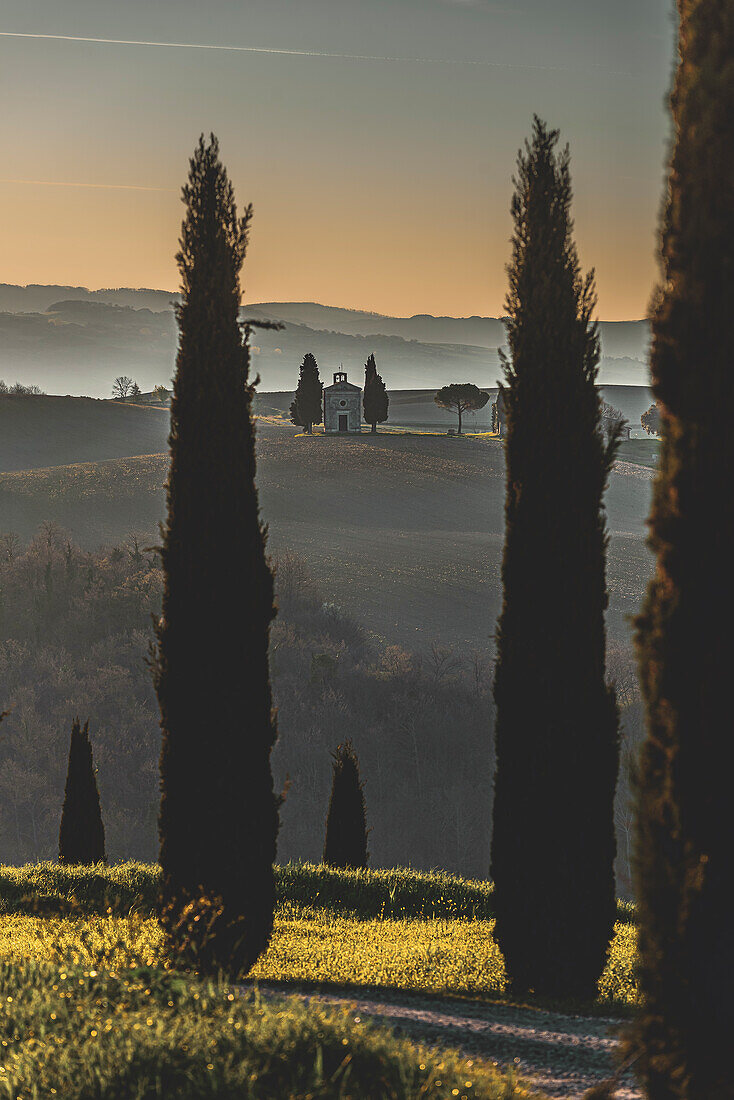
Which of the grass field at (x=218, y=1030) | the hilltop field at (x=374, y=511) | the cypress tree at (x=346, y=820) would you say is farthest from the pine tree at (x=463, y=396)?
the grass field at (x=218, y=1030)

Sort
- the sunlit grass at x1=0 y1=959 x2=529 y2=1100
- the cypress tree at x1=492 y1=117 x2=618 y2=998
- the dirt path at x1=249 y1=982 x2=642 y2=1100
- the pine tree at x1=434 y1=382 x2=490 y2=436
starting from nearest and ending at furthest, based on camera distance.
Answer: the sunlit grass at x1=0 y1=959 x2=529 y2=1100 < the dirt path at x1=249 y1=982 x2=642 y2=1100 < the cypress tree at x1=492 y1=117 x2=618 y2=998 < the pine tree at x1=434 y1=382 x2=490 y2=436

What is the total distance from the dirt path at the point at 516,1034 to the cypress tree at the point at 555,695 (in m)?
1.58

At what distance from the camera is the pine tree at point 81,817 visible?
20.5 meters

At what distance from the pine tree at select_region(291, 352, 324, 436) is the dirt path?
79.5 meters

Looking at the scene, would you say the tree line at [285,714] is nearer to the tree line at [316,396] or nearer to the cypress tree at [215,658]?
the cypress tree at [215,658]

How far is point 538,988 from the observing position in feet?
33.2

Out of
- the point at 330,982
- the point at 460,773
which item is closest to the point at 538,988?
the point at 330,982

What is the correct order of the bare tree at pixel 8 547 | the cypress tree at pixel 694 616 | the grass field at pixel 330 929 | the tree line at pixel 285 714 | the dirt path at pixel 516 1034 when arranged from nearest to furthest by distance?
the cypress tree at pixel 694 616, the dirt path at pixel 516 1034, the grass field at pixel 330 929, the tree line at pixel 285 714, the bare tree at pixel 8 547

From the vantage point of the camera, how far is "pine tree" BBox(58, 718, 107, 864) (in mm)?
20500

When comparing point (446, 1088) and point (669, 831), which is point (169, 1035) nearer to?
point (446, 1088)

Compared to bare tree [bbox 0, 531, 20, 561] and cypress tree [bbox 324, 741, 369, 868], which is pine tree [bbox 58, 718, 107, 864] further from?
bare tree [bbox 0, 531, 20, 561]

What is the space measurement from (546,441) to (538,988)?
5.75 m

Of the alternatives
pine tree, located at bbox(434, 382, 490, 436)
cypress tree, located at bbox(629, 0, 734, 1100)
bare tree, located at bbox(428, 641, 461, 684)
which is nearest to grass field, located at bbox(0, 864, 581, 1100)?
cypress tree, located at bbox(629, 0, 734, 1100)

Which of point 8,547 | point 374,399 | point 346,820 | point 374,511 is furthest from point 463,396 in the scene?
point 346,820
